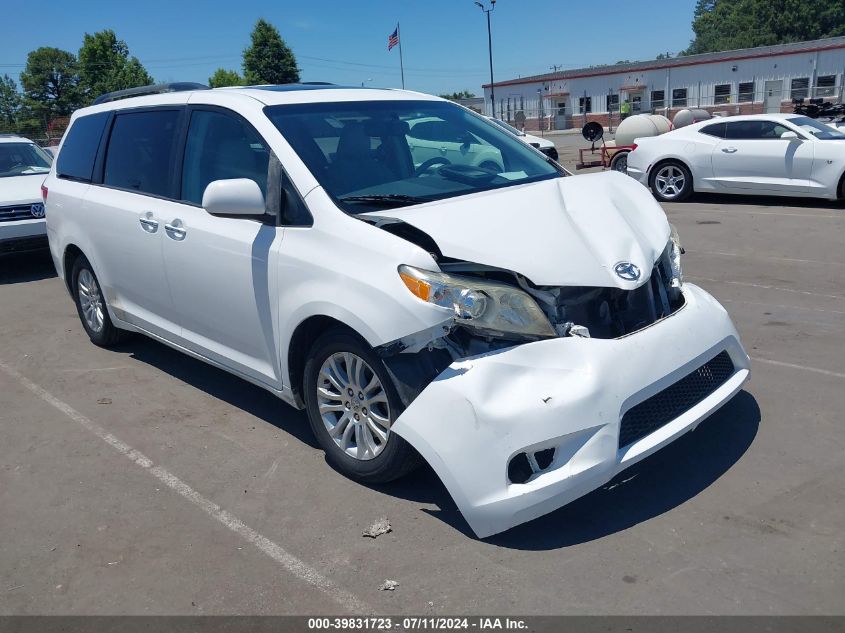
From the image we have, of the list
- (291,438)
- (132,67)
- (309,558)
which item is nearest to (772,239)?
(291,438)

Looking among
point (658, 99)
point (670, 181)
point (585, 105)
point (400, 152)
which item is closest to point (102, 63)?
point (585, 105)

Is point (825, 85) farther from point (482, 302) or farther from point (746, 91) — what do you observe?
point (482, 302)

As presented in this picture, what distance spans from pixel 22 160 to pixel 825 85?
5238cm

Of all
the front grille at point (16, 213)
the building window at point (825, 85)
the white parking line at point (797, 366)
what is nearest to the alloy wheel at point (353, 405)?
the white parking line at point (797, 366)

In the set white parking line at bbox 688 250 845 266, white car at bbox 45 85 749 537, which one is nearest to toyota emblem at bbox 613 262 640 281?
white car at bbox 45 85 749 537

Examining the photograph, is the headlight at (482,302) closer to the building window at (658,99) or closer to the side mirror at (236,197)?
the side mirror at (236,197)

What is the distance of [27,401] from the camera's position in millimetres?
5430

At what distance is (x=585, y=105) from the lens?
2424 inches

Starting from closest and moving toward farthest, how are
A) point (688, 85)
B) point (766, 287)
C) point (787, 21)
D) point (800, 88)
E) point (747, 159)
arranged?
point (766, 287) → point (747, 159) → point (800, 88) → point (688, 85) → point (787, 21)

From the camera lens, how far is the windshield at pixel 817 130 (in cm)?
1186

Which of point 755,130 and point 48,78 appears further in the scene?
point 48,78

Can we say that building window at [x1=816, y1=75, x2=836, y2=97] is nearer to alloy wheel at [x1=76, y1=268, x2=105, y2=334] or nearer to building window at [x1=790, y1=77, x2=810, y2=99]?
building window at [x1=790, y1=77, x2=810, y2=99]

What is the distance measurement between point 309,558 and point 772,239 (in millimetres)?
8387

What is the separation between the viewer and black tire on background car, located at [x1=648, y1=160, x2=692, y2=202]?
13250 mm
